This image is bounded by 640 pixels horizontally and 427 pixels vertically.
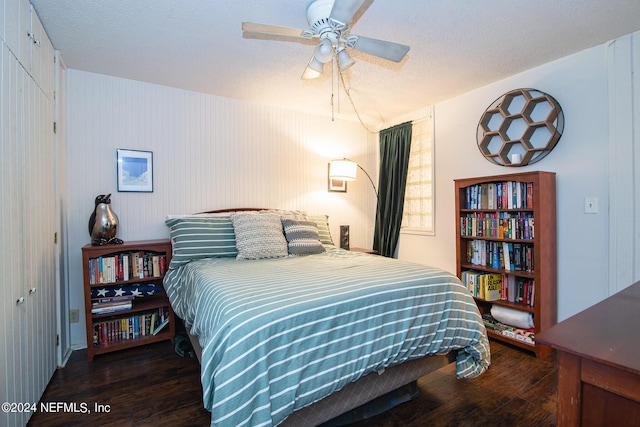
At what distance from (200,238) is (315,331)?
5.24 feet

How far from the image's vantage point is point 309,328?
51.8 inches

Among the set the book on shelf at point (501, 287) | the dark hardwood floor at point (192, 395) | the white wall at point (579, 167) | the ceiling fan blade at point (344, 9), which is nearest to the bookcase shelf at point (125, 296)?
the dark hardwood floor at point (192, 395)

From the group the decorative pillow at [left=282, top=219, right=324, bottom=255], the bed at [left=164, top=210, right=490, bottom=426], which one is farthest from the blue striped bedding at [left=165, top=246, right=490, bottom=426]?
the decorative pillow at [left=282, top=219, right=324, bottom=255]

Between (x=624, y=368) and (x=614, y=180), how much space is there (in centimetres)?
233

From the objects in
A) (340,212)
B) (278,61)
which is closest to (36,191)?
(278,61)

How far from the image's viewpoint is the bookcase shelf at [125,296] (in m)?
2.39

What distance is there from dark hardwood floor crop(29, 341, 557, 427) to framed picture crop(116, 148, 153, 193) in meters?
1.50

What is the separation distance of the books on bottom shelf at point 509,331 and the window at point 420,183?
1.17 m

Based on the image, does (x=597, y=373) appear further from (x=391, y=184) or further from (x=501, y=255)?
(x=391, y=184)

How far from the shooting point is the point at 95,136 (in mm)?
2688

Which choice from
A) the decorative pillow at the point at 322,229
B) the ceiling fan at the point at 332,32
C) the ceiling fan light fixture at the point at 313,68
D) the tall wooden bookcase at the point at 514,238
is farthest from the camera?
the decorative pillow at the point at 322,229

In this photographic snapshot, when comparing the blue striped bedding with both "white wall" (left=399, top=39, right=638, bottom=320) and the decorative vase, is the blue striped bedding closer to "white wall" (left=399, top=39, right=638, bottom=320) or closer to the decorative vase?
the decorative vase

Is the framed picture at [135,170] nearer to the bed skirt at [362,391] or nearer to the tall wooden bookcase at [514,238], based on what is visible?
the bed skirt at [362,391]

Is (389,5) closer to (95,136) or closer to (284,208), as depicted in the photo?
(284,208)
